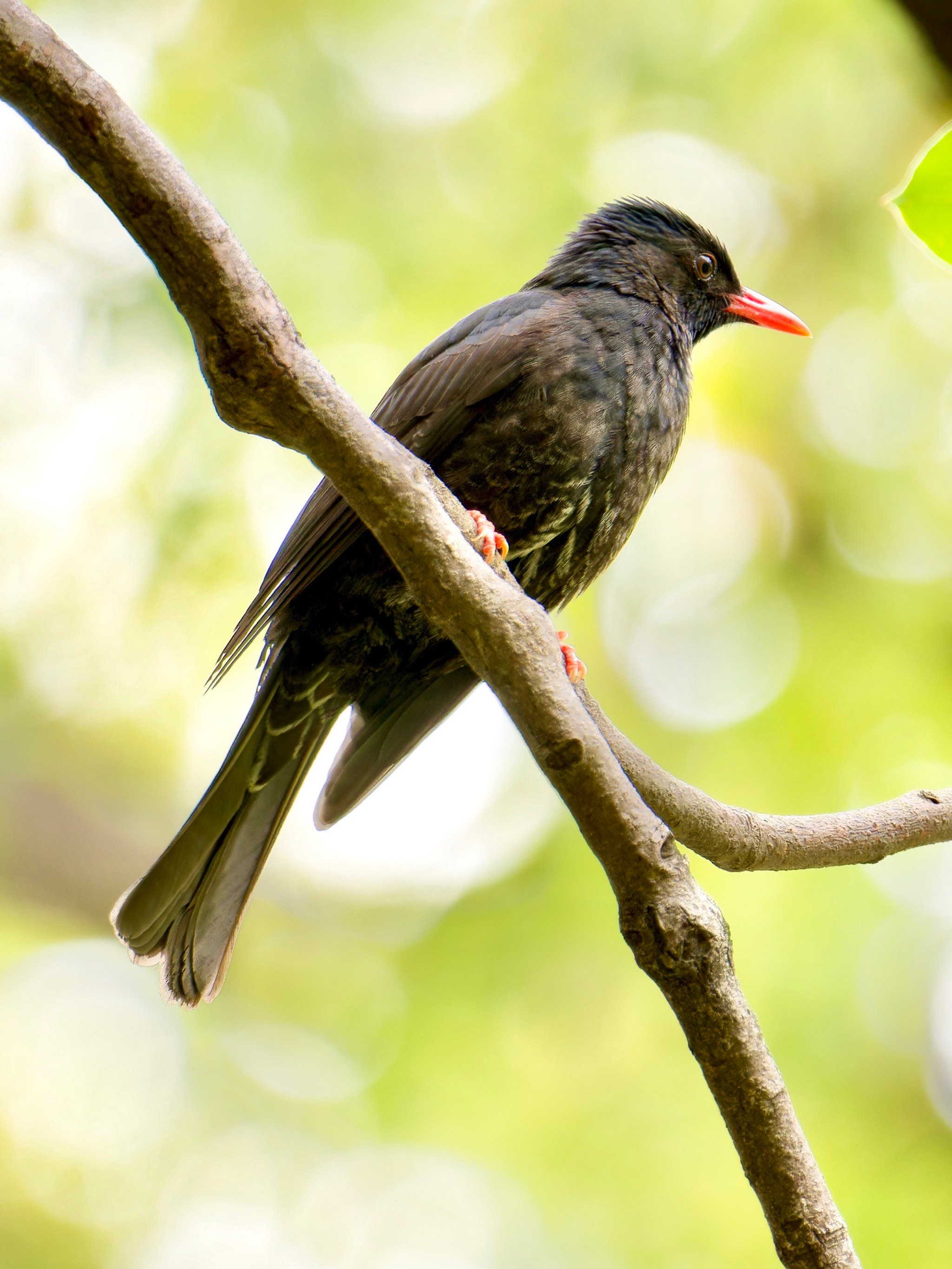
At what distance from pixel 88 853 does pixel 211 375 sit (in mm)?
4164

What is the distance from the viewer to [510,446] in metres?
2.93

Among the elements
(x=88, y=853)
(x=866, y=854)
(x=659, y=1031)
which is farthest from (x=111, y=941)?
(x=866, y=854)

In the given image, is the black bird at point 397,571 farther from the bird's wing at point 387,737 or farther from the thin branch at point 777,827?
the thin branch at point 777,827

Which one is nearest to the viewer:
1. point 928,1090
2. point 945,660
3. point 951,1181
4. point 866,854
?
point 866,854

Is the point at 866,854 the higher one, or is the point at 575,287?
the point at 575,287

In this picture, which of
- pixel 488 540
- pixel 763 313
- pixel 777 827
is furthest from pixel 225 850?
pixel 763 313

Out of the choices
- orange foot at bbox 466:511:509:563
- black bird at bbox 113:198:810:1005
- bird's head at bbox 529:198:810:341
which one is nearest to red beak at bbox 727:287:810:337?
bird's head at bbox 529:198:810:341

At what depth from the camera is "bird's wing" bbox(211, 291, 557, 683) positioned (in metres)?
2.84

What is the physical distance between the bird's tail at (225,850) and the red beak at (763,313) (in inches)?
77.8

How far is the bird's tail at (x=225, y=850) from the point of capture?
2.95m

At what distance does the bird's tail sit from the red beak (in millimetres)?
1976

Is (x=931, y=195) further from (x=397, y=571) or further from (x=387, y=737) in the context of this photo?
(x=387, y=737)

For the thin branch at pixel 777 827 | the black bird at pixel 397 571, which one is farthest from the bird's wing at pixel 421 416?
the thin branch at pixel 777 827

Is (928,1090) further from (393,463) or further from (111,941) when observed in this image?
(393,463)
